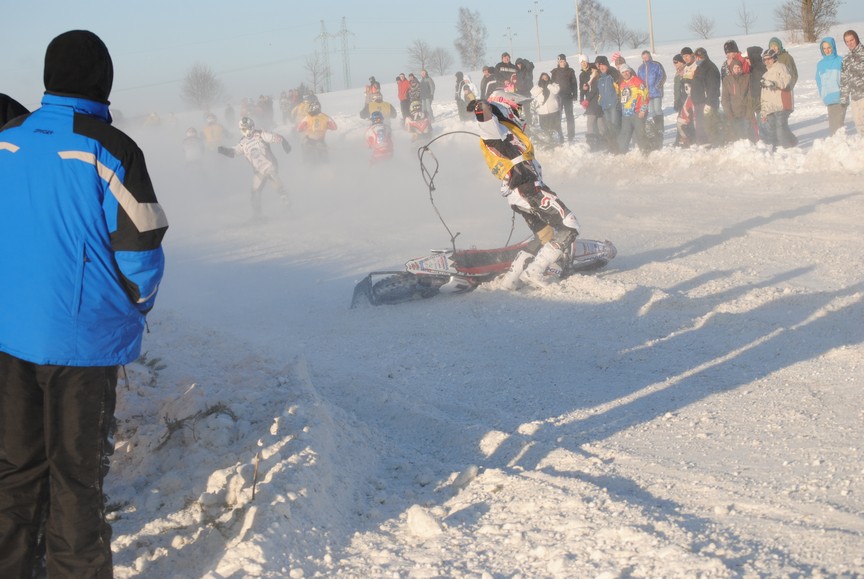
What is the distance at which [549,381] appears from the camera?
6.59 metres

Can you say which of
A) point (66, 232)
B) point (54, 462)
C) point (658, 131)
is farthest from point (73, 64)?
point (658, 131)

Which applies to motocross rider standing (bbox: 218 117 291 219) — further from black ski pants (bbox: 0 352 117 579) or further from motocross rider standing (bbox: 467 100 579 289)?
black ski pants (bbox: 0 352 117 579)

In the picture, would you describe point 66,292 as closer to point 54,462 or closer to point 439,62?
point 54,462

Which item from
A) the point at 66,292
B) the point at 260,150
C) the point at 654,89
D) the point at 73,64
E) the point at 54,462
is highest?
the point at 654,89

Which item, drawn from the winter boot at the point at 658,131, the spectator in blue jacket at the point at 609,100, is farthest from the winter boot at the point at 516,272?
the spectator in blue jacket at the point at 609,100

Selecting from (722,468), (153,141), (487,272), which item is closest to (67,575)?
(722,468)

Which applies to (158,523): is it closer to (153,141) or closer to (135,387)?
(135,387)

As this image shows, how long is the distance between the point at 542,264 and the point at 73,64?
6735 millimetres

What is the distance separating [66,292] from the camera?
317cm

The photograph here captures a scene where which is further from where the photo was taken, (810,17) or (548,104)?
(810,17)

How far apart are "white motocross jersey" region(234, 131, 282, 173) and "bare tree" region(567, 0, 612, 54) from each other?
2580 inches

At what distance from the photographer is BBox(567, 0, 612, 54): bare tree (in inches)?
3123

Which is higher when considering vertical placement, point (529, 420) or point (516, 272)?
point (516, 272)

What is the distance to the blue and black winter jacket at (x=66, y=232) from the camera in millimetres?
3152
